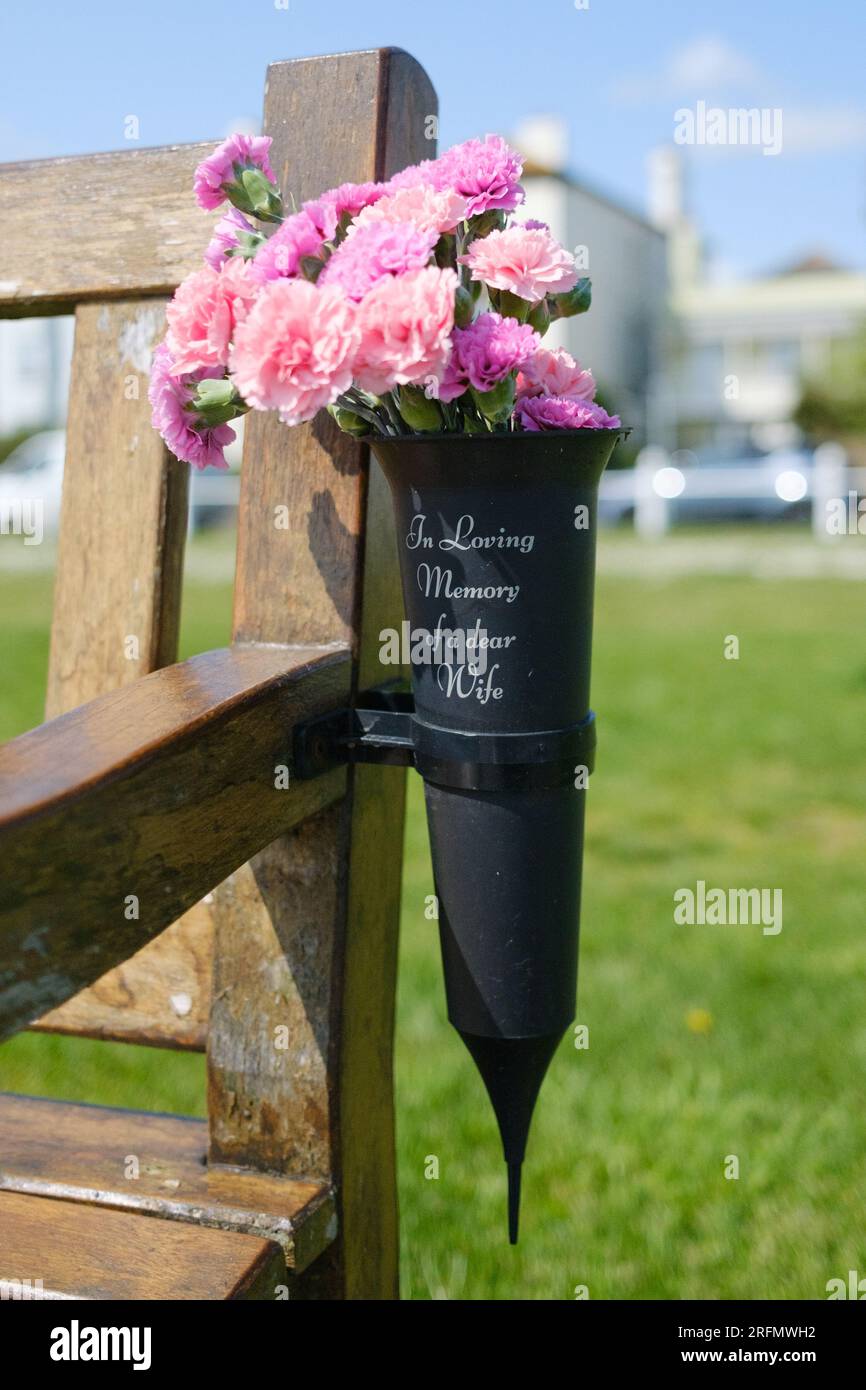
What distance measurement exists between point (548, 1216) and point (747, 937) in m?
1.38

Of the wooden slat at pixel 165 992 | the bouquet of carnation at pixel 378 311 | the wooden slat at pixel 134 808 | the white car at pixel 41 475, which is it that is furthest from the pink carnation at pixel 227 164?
the white car at pixel 41 475

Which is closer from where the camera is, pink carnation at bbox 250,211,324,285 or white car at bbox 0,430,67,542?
pink carnation at bbox 250,211,324,285

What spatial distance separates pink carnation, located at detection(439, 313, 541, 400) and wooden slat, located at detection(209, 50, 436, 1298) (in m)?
0.20

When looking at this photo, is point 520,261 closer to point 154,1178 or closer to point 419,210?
point 419,210

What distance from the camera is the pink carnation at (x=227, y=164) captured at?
1.29 meters

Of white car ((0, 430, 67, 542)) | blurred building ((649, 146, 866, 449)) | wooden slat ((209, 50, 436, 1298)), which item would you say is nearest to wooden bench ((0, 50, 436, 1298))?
wooden slat ((209, 50, 436, 1298))

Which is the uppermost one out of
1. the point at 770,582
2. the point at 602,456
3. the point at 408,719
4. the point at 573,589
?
the point at 770,582

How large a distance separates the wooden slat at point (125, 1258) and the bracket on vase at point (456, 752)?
44cm

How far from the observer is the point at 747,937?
138 inches

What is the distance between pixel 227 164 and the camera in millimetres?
1293

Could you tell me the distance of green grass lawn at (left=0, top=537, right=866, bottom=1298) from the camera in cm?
217

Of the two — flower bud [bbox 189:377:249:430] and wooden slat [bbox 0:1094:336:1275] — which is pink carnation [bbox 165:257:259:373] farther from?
wooden slat [bbox 0:1094:336:1275]
